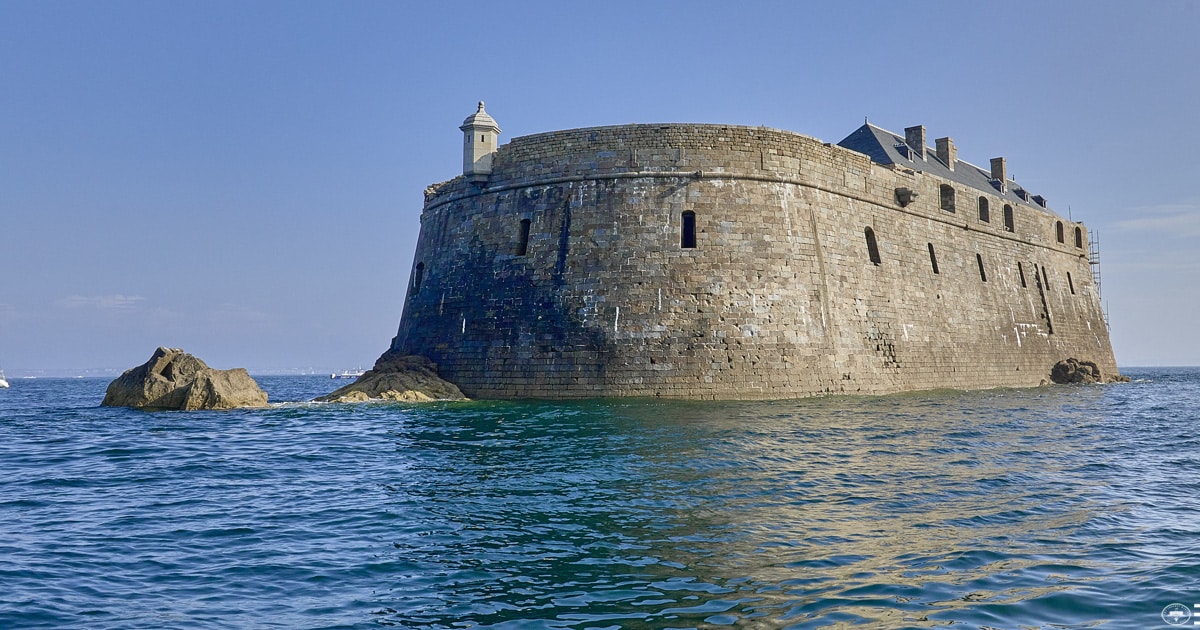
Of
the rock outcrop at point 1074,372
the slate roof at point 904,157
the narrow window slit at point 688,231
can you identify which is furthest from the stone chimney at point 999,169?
the narrow window slit at point 688,231

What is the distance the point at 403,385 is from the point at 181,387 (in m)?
5.43

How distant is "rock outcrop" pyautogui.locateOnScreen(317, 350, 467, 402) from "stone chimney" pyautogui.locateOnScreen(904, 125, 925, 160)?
71.7 ft

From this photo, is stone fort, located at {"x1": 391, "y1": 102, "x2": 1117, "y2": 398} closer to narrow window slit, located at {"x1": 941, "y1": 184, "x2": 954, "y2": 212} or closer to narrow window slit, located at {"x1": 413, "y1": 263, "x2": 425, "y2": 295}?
narrow window slit, located at {"x1": 413, "y1": 263, "x2": 425, "y2": 295}

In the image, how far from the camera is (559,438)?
45.8 feet

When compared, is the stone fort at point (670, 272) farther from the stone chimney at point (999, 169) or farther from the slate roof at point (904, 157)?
the stone chimney at point (999, 169)

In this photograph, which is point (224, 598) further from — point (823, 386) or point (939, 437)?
point (823, 386)

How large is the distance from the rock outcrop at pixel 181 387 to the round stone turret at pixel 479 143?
7.87m

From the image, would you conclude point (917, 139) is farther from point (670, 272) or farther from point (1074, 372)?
point (670, 272)

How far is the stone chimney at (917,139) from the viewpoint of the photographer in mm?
34094

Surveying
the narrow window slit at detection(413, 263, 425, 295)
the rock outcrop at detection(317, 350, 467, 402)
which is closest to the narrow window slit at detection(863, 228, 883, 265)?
the rock outcrop at detection(317, 350, 467, 402)

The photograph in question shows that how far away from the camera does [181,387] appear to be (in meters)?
21.1

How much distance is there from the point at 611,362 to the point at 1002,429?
8387mm

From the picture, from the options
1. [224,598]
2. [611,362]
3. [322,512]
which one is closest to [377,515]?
[322,512]

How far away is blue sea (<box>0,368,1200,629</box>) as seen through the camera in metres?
5.90
